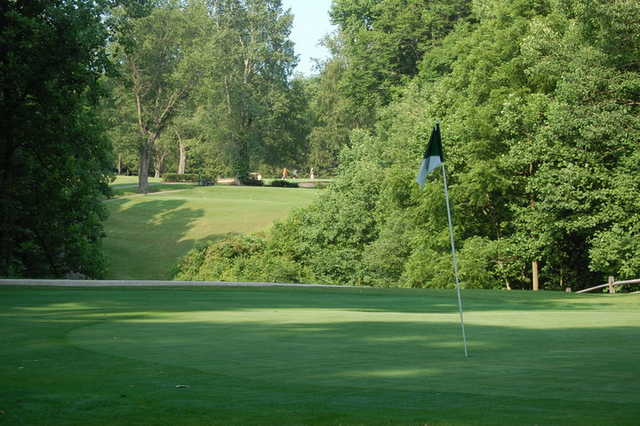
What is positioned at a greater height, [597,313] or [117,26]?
[117,26]

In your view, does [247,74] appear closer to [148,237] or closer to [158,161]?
[148,237]

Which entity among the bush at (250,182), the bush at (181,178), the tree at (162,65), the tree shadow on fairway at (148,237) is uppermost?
the tree at (162,65)

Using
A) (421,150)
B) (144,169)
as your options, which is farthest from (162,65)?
(421,150)

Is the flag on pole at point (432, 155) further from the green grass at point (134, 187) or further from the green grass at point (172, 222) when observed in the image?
the green grass at point (134, 187)

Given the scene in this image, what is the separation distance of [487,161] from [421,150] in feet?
14.1

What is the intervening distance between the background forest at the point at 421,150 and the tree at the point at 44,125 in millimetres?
80

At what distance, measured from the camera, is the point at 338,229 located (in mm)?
55594

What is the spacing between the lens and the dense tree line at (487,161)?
34062 millimetres

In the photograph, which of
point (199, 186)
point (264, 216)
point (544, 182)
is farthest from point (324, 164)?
point (544, 182)

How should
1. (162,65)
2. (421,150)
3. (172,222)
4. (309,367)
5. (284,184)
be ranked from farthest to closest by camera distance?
(284,184) → (162,65) → (172,222) → (421,150) → (309,367)

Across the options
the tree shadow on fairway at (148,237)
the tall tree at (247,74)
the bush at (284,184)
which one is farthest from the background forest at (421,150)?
the bush at (284,184)

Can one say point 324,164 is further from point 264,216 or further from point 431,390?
point 431,390

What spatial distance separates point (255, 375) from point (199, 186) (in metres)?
86.8

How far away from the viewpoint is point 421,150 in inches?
1747
